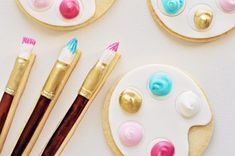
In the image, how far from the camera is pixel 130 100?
0.70 m

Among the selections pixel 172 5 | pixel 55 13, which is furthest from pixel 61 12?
pixel 172 5

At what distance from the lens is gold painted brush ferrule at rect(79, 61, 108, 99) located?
2.25ft

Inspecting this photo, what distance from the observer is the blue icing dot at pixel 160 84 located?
698mm

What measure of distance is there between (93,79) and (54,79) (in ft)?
0.16

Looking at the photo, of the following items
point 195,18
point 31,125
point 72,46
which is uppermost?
point 195,18

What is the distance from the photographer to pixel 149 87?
707mm

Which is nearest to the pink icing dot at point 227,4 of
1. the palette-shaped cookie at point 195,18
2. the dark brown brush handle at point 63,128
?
the palette-shaped cookie at point 195,18

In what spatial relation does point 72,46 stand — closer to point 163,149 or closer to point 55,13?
point 55,13

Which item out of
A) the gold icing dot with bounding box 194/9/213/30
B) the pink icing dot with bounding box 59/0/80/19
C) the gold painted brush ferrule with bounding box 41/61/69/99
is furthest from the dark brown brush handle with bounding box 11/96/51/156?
the gold icing dot with bounding box 194/9/213/30

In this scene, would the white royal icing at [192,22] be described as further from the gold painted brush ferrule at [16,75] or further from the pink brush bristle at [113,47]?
the gold painted brush ferrule at [16,75]

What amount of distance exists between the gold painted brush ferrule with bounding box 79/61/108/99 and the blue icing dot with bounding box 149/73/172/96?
64mm

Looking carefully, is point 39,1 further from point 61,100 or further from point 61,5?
point 61,100

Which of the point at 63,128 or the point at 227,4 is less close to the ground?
the point at 227,4

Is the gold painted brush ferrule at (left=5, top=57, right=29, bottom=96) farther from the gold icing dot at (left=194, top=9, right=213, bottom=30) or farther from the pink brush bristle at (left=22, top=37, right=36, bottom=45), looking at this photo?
the gold icing dot at (left=194, top=9, right=213, bottom=30)
